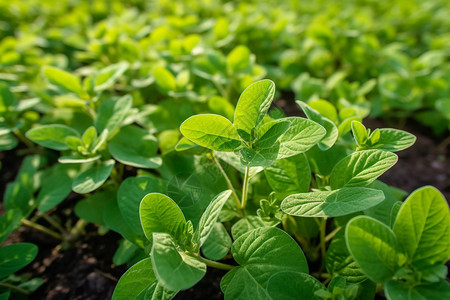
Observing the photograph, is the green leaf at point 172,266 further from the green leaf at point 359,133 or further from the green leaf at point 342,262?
the green leaf at point 359,133

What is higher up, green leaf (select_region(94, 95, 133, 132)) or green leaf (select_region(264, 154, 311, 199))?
green leaf (select_region(94, 95, 133, 132))

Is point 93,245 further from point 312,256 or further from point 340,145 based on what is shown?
point 340,145

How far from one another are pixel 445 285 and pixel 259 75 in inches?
55.0

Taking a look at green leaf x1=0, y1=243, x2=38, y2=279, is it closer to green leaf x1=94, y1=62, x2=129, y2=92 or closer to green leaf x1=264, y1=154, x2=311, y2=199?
green leaf x1=94, y1=62, x2=129, y2=92

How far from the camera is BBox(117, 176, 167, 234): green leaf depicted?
117 cm

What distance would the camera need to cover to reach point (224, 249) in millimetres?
1140

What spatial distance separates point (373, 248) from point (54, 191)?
125 centimetres

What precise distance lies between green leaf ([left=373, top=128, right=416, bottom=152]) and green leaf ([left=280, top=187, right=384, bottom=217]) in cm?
27

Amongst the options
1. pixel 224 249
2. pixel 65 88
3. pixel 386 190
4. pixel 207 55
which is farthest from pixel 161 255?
pixel 207 55

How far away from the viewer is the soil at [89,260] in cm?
133

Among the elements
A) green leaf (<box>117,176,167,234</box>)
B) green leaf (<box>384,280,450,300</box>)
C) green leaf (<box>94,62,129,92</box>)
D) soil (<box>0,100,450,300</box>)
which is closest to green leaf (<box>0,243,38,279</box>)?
soil (<box>0,100,450,300</box>)

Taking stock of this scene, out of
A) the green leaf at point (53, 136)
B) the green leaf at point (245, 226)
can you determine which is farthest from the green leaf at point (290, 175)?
the green leaf at point (53, 136)

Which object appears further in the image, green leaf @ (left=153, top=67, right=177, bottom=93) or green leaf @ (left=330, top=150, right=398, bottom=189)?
green leaf @ (left=153, top=67, right=177, bottom=93)

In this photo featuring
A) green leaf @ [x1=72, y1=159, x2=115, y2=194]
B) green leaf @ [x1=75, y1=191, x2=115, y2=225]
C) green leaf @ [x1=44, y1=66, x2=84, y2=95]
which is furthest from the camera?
green leaf @ [x1=44, y1=66, x2=84, y2=95]
